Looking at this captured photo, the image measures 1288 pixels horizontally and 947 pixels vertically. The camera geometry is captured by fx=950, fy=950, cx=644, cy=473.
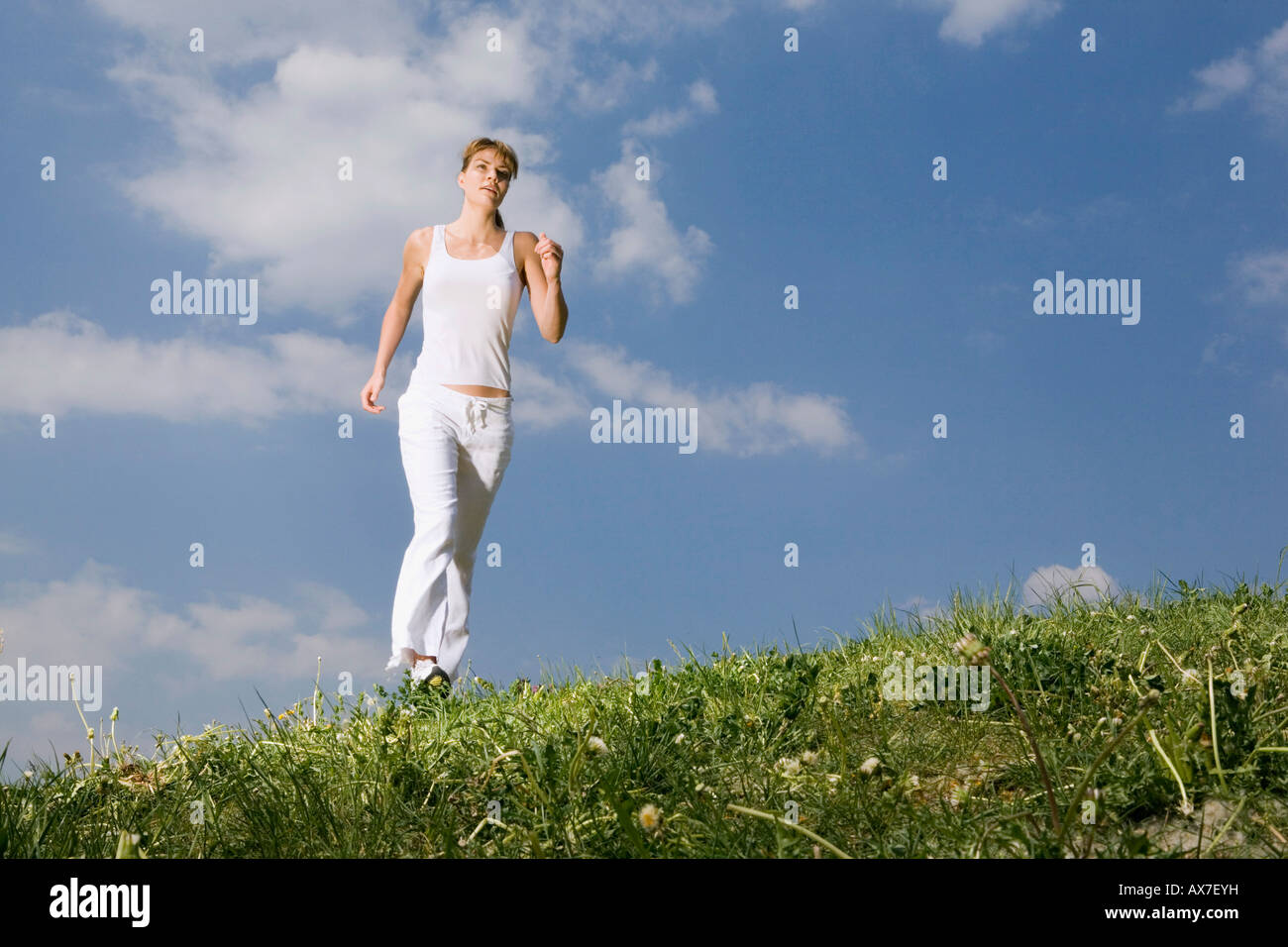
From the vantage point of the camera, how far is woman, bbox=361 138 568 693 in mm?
6352

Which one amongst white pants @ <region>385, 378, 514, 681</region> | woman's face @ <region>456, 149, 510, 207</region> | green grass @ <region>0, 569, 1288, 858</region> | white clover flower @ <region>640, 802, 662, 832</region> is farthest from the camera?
woman's face @ <region>456, 149, 510, 207</region>

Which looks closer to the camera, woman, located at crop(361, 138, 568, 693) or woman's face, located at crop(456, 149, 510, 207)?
woman, located at crop(361, 138, 568, 693)

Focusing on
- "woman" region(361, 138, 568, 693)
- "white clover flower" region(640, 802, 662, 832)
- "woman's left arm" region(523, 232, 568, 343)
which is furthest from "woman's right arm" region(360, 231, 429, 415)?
"white clover flower" region(640, 802, 662, 832)

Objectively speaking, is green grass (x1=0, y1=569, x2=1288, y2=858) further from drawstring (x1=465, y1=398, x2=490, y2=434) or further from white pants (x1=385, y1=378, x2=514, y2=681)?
drawstring (x1=465, y1=398, x2=490, y2=434)

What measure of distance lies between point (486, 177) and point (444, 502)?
8.12ft

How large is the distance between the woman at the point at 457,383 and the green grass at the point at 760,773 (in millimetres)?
1345

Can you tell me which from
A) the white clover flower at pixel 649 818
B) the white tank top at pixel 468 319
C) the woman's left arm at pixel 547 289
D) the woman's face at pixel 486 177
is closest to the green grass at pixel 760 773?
the white clover flower at pixel 649 818

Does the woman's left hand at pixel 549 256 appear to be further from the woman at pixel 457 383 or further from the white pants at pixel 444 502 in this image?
the white pants at pixel 444 502

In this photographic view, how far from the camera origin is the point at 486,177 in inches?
277

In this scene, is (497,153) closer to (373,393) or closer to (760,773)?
(373,393)

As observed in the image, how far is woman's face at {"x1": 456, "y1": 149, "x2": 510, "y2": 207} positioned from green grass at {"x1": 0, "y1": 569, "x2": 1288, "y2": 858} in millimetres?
3846

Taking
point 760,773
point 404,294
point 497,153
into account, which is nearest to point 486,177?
point 497,153

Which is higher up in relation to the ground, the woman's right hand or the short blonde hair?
the short blonde hair

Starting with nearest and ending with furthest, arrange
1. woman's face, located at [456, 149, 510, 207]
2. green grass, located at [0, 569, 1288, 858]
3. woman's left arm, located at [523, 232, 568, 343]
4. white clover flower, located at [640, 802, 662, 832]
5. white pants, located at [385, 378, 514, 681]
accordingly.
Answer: white clover flower, located at [640, 802, 662, 832], green grass, located at [0, 569, 1288, 858], white pants, located at [385, 378, 514, 681], woman's left arm, located at [523, 232, 568, 343], woman's face, located at [456, 149, 510, 207]
